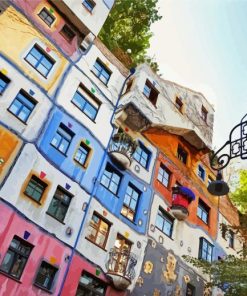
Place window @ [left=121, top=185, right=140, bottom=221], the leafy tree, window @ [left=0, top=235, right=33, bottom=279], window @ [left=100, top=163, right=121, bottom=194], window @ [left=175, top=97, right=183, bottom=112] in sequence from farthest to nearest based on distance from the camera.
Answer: the leafy tree, window @ [left=175, top=97, right=183, bottom=112], window @ [left=121, top=185, right=140, bottom=221], window @ [left=100, top=163, right=121, bottom=194], window @ [left=0, top=235, right=33, bottom=279]

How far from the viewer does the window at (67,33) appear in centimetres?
1516

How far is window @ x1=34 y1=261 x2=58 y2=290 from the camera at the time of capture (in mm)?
10156

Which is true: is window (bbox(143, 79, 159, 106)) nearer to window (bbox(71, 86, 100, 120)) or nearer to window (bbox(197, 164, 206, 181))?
window (bbox(71, 86, 100, 120))

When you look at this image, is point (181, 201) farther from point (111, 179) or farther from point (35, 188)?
point (35, 188)

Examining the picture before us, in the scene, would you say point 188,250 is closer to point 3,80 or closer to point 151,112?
point 151,112

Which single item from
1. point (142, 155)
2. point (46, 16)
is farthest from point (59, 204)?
point (46, 16)

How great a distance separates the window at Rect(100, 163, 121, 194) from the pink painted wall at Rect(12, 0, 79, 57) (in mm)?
4996

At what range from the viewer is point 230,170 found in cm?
2484

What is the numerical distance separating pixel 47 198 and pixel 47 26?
24.0ft

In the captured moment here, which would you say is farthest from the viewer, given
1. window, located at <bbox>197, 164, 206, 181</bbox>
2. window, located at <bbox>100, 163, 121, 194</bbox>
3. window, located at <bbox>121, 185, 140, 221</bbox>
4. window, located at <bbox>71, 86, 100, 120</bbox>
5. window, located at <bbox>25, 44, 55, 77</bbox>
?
window, located at <bbox>197, 164, 206, 181</bbox>

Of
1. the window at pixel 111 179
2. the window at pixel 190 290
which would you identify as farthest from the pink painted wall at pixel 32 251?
the window at pixel 190 290

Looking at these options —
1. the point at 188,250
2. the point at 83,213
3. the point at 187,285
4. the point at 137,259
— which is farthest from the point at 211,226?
the point at 83,213

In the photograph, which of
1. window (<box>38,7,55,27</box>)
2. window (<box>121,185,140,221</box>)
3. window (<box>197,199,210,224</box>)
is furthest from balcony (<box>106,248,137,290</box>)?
window (<box>38,7,55,27</box>)

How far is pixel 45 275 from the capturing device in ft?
33.9
